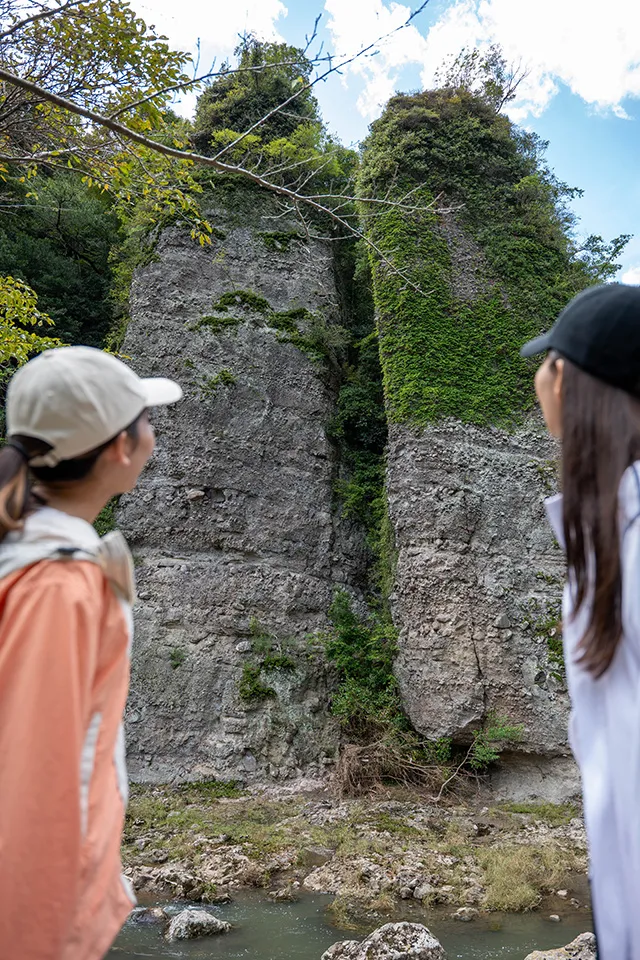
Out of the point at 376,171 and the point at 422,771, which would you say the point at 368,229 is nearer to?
the point at 376,171

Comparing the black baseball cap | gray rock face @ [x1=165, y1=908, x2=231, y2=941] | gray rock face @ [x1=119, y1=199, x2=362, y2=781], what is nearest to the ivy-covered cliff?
gray rock face @ [x1=119, y1=199, x2=362, y2=781]

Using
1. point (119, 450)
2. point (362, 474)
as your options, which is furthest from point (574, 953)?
point (362, 474)

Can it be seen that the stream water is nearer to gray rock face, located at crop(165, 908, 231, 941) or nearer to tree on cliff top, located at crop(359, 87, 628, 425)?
gray rock face, located at crop(165, 908, 231, 941)

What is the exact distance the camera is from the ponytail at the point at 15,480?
1.48m

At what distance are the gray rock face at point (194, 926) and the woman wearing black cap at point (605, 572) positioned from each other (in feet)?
17.9

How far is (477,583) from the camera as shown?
10.8m

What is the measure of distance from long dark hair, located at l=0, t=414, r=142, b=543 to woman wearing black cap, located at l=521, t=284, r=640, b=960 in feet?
3.51

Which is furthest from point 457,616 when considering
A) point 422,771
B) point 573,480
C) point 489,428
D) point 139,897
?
point 573,480

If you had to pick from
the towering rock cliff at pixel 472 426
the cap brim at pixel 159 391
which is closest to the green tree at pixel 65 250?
the towering rock cliff at pixel 472 426

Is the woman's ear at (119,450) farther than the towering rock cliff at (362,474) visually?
No

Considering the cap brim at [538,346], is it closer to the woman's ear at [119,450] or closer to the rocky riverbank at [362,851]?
the woman's ear at [119,450]

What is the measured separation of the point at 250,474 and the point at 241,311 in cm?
364

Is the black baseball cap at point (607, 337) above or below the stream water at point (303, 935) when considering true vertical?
above

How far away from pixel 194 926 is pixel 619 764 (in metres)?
5.70
